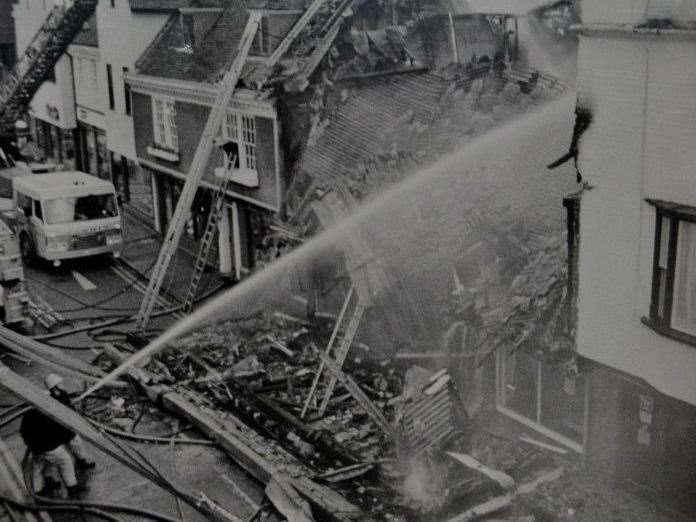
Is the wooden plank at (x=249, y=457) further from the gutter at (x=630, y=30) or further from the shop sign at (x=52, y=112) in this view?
the shop sign at (x=52, y=112)

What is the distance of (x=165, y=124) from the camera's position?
26.9 meters

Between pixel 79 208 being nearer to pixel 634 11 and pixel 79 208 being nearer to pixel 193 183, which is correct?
pixel 193 183

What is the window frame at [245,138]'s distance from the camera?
2233cm

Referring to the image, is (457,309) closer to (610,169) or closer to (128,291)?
(610,169)

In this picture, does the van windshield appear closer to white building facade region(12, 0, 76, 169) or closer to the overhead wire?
white building facade region(12, 0, 76, 169)

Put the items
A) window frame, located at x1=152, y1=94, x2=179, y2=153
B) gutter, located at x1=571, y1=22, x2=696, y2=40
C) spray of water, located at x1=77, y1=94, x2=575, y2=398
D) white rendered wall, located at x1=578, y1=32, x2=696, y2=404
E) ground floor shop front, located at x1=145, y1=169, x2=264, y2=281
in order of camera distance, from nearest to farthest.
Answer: gutter, located at x1=571, y1=22, x2=696, y2=40 → white rendered wall, located at x1=578, y1=32, x2=696, y2=404 → spray of water, located at x1=77, y1=94, x2=575, y2=398 → ground floor shop front, located at x1=145, y1=169, x2=264, y2=281 → window frame, located at x1=152, y1=94, x2=179, y2=153

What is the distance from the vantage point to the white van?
2459 cm

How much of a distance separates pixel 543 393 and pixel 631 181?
4.27 meters

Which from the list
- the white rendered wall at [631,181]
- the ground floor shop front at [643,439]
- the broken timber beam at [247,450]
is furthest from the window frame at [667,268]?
the broken timber beam at [247,450]

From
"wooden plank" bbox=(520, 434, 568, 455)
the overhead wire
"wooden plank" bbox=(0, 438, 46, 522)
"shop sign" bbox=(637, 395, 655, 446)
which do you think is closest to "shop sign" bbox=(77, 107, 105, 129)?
the overhead wire

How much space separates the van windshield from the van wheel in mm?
1599

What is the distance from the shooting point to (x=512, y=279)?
1482 centimetres

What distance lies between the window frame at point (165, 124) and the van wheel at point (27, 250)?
17.6 feet

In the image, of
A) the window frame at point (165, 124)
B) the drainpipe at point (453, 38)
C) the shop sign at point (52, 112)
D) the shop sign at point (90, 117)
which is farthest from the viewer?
the shop sign at point (52, 112)
